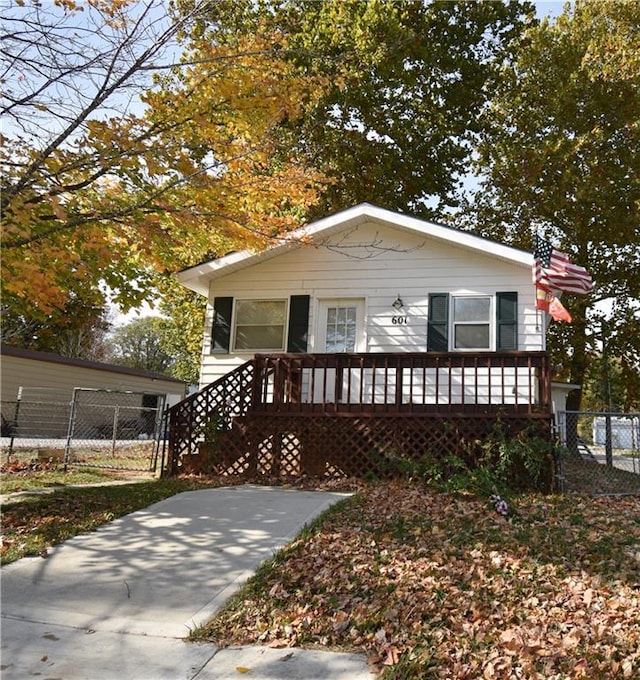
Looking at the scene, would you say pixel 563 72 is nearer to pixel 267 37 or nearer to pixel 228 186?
pixel 267 37

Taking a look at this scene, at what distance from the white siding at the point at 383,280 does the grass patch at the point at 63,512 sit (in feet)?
14.1

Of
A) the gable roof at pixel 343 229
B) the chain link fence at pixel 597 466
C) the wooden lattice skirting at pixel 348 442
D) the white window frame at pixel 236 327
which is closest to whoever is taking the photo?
the chain link fence at pixel 597 466

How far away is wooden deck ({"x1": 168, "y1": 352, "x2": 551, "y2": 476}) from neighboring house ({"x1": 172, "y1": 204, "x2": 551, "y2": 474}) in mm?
21

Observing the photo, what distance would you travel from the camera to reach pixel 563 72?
16625 mm

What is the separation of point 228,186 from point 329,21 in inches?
448

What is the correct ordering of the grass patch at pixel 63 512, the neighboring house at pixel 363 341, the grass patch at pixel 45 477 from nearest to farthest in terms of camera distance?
the grass patch at pixel 63 512 < the grass patch at pixel 45 477 < the neighboring house at pixel 363 341

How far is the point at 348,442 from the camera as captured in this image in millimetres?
8938

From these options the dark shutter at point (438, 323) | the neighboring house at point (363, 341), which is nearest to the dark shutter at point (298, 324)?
the neighboring house at point (363, 341)

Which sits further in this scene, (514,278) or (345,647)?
(514,278)

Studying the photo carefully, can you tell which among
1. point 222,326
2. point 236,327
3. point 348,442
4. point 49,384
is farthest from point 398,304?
point 49,384

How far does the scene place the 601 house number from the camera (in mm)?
10547

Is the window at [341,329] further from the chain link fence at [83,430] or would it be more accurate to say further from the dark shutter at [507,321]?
the chain link fence at [83,430]

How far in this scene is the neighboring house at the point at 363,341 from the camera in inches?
348

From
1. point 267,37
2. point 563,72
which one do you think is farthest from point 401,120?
point 267,37
